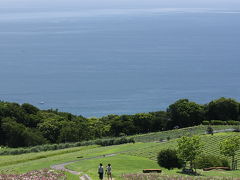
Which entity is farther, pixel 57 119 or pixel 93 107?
pixel 93 107

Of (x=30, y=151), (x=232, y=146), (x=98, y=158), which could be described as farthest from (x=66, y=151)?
Result: (x=232, y=146)

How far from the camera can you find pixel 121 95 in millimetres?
171500

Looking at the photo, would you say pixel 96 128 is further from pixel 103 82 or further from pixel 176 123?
pixel 103 82

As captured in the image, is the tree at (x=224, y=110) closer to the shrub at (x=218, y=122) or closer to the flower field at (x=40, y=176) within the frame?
the shrub at (x=218, y=122)

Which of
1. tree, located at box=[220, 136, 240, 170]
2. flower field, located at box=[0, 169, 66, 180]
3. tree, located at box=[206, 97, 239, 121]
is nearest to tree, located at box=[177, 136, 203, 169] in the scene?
tree, located at box=[220, 136, 240, 170]

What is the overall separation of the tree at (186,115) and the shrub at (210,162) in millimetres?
41685

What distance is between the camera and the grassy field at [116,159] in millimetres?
45138

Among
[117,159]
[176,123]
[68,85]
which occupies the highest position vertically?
[68,85]

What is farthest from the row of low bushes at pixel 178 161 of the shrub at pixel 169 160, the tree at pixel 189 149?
the tree at pixel 189 149

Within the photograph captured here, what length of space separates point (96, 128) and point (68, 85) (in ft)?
324

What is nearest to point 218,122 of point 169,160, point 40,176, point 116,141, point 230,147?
point 116,141

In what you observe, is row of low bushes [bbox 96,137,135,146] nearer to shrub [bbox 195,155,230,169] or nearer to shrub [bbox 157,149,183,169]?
shrub [bbox 157,149,183,169]

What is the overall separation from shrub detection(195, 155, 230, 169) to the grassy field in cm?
369

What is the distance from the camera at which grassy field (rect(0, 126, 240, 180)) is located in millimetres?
45138
